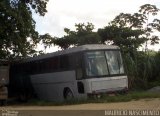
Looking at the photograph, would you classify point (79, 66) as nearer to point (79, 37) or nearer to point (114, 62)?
point (114, 62)

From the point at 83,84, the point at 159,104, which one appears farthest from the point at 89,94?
the point at 159,104

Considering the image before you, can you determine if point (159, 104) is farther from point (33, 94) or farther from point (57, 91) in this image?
point (33, 94)

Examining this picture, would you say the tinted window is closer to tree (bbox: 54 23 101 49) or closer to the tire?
the tire

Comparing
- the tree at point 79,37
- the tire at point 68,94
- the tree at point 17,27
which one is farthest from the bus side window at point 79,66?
the tree at point 79,37

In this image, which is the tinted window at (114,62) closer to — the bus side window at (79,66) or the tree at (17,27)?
the bus side window at (79,66)

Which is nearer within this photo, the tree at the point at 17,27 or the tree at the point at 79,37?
the tree at the point at 17,27

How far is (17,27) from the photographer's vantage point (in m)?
25.6

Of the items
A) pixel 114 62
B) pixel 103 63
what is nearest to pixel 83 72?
pixel 103 63

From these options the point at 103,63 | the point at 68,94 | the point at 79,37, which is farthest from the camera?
the point at 79,37

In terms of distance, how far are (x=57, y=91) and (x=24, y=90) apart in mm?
5678

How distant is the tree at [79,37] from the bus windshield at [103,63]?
11.7 meters

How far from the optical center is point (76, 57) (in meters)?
22.5

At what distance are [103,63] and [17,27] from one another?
6.29 metres

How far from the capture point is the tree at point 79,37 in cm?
3450
